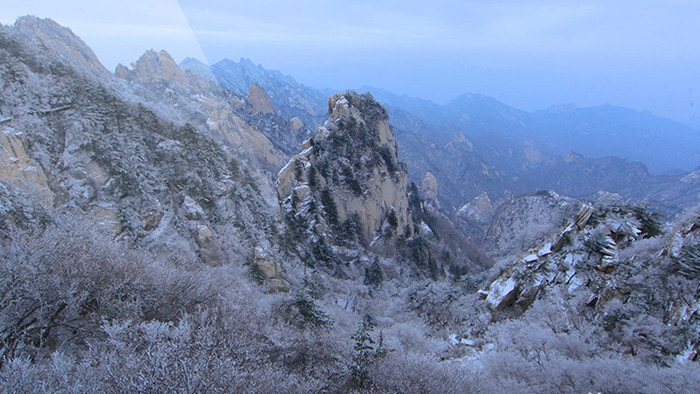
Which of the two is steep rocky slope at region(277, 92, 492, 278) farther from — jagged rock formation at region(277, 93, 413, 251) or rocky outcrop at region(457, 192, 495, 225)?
rocky outcrop at region(457, 192, 495, 225)

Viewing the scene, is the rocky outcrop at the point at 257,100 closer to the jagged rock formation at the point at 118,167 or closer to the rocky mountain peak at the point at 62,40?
the rocky mountain peak at the point at 62,40

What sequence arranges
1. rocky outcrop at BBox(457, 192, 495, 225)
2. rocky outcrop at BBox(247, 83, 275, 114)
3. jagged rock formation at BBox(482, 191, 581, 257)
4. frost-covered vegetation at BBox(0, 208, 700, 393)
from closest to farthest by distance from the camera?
1. frost-covered vegetation at BBox(0, 208, 700, 393)
2. jagged rock formation at BBox(482, 191, 581, 257)
3. rocky outcrop at BBox(247, 83, 275, 114)
4. rocky outcrop at BBox(457, 192, 495, 225)

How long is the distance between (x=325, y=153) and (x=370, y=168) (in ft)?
27.5

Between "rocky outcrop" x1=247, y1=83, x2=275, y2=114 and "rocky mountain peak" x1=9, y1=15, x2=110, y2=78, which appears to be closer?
"rocky mountain peak" x1=9, y1=15, x2=110, y2=78

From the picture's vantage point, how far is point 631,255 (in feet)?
53.7

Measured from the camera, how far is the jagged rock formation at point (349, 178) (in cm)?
4594

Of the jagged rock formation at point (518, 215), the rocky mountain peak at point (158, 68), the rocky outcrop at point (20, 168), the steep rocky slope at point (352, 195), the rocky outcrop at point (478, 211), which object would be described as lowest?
the rocky outcrop at point (478, 211)

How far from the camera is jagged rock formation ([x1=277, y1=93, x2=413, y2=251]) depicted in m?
45.9

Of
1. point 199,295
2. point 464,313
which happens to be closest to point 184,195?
point 199,295

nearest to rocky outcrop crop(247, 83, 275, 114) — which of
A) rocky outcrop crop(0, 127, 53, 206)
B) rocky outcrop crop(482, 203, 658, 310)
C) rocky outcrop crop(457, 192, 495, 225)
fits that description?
rocky outcrop crop(457, 192, 495, 225)

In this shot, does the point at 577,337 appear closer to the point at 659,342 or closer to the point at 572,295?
the point at 659,342

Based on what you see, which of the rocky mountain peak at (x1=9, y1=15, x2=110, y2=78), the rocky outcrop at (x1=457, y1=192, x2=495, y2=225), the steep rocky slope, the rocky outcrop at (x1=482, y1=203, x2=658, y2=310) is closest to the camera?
the rocky outcrop at (x1=482, y1=203, x2=658, y2=310)

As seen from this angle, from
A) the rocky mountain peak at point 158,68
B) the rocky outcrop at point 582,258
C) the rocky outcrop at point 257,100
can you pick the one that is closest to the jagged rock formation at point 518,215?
the rocky outcrop at point 582,258

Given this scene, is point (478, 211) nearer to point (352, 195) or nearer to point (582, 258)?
point (352, 195)
